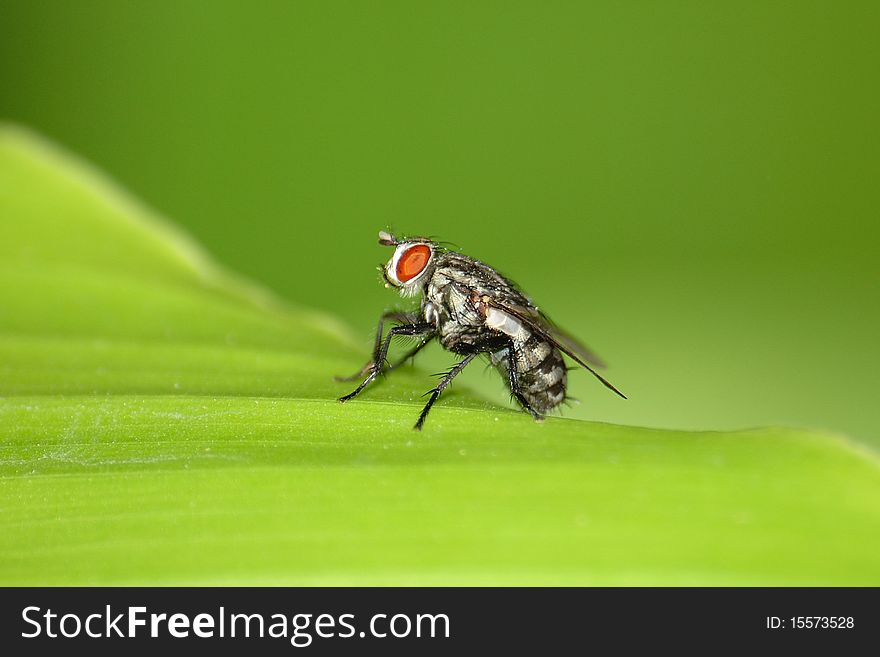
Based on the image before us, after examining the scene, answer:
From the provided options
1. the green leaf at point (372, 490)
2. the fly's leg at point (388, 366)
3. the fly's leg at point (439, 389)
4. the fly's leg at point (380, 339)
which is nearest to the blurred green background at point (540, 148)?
the fly's leg at point (380, 339)

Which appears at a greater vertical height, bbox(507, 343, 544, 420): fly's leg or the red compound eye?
the red compound eye

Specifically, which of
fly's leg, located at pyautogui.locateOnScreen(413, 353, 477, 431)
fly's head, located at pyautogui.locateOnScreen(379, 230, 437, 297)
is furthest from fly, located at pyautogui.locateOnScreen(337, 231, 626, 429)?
fly's leg, located at pyautogui.locateOnScreen(413, 353, 477, 431)

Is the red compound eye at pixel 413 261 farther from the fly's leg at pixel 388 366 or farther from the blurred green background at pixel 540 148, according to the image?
the blurred green background at pixel 540 148

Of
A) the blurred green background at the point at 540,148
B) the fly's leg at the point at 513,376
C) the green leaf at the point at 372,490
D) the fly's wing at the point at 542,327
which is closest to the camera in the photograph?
the green leaf at the point at 372,490

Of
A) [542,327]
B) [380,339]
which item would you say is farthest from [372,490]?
[542,327]

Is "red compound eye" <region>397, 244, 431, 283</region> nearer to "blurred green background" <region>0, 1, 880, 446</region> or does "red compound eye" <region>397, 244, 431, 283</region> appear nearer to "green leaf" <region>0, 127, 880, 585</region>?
"green leaf" <region>0, 127, 880, 585</region>

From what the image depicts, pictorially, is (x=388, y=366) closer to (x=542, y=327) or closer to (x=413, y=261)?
(x=413, y=261)
